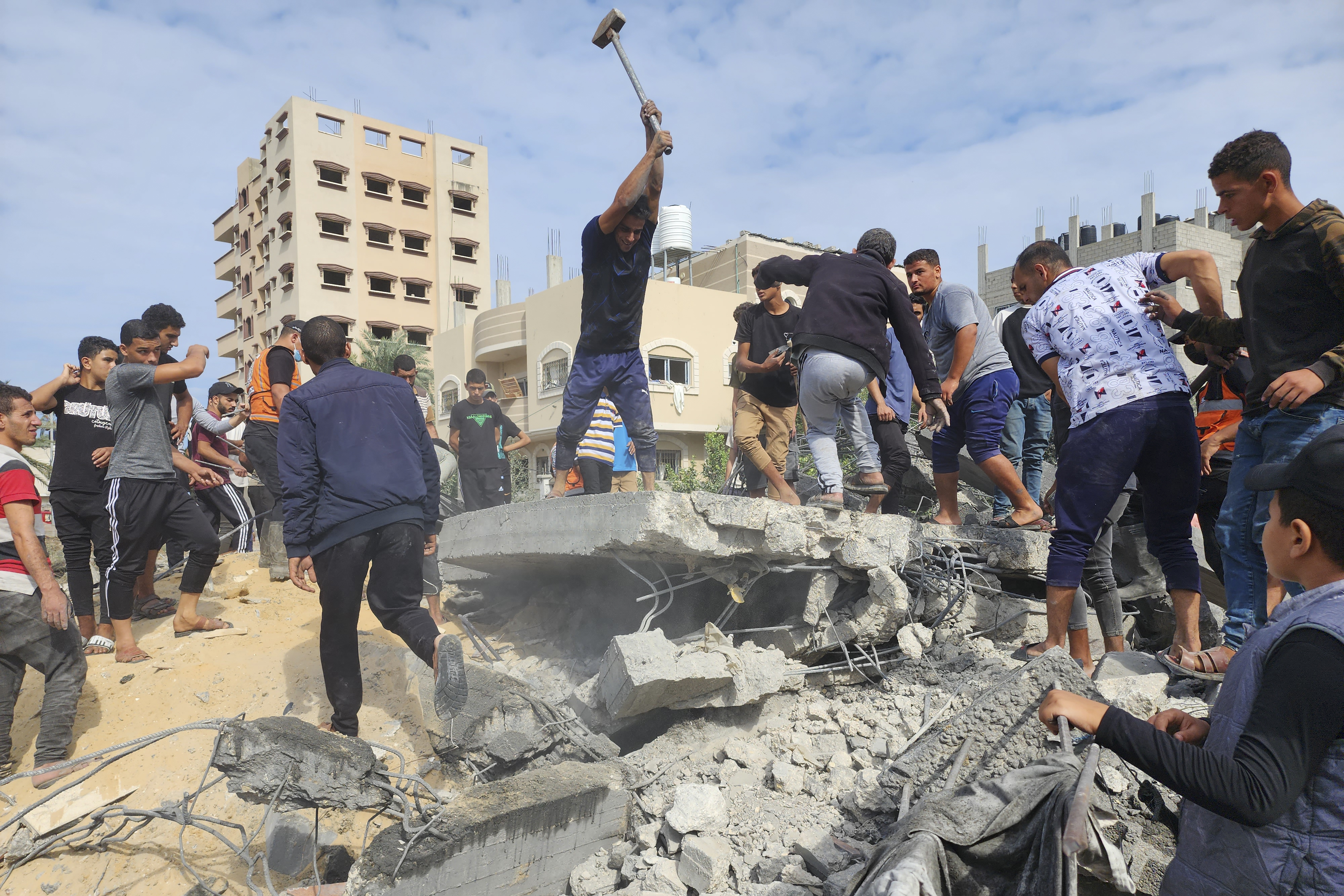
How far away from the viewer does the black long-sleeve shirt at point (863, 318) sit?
3.99m

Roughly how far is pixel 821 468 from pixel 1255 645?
8.62ft

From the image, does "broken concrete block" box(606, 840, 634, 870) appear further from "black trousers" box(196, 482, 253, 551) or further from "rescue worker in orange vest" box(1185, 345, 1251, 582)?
"black trousers" box(196, 482, 253, 551)

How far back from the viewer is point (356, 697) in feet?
11.6

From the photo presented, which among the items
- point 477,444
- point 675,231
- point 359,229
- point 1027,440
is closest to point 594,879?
point 1027,440

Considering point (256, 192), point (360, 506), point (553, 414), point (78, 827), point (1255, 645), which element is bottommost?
point (78, 827)

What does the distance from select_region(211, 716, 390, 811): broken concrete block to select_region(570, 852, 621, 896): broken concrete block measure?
780mm

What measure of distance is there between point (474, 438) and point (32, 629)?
13.8 ft

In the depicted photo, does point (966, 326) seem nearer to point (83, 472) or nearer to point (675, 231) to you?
point (83, 472)

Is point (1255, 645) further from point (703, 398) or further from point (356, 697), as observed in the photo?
point (703, 398)

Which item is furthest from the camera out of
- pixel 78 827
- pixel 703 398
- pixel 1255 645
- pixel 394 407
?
pixel 703 398

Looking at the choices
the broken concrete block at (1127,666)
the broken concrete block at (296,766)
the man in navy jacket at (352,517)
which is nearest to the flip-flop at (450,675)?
the man in navy jacket at (352,517)

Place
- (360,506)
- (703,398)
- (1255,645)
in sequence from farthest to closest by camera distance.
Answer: (703,398) → (360,506) → (1255,645)

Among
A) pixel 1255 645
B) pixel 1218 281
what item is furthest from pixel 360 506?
pixel 1218 281

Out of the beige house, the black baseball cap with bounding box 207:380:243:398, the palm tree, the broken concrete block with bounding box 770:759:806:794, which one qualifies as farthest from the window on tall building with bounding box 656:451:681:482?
the broken concrete block with bounding box 770:759:806:794
